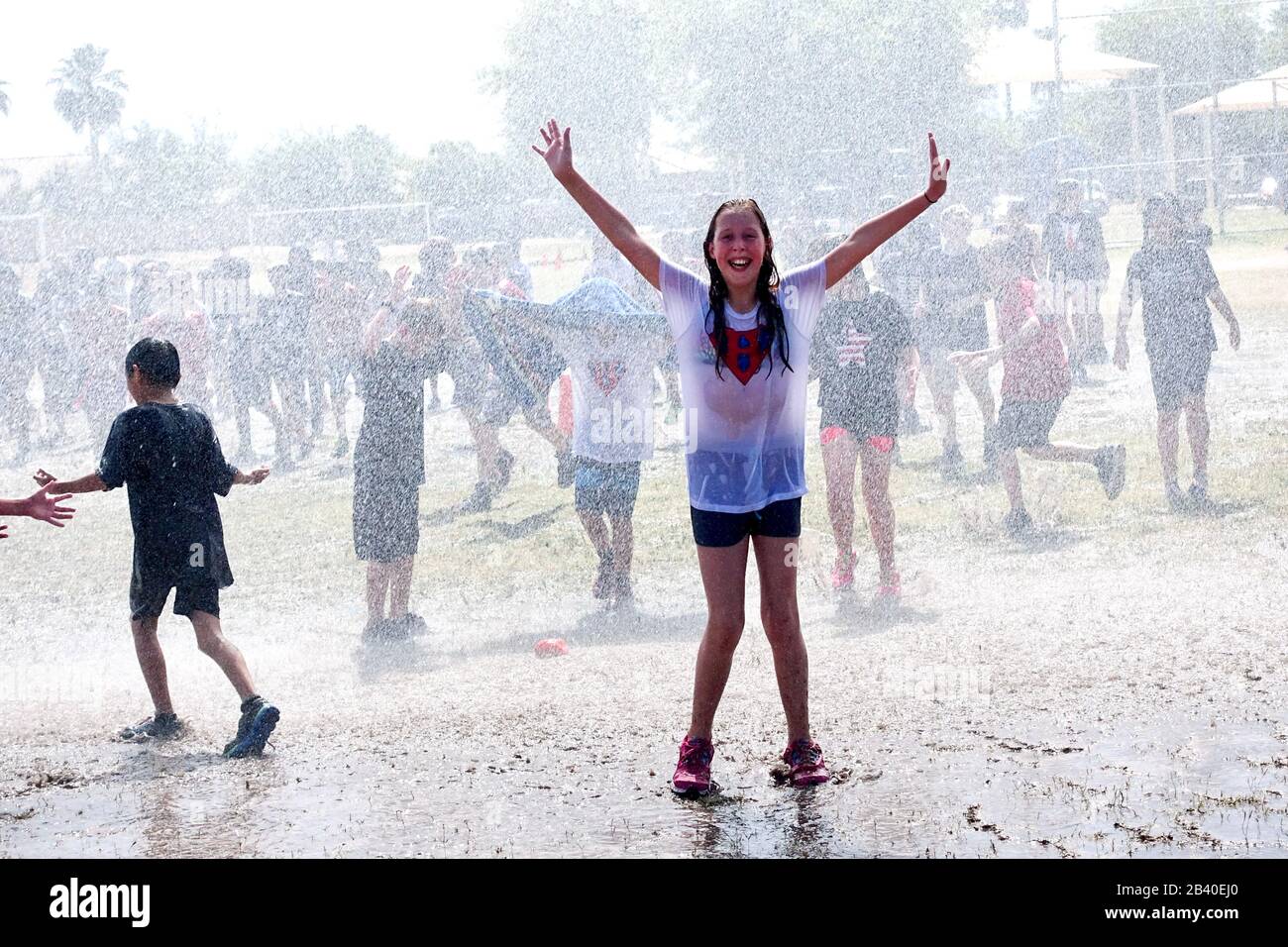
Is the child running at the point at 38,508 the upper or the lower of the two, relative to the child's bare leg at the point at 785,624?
upper

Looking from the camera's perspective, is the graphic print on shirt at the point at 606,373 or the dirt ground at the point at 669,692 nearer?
the dirt ground at the point at 669,692

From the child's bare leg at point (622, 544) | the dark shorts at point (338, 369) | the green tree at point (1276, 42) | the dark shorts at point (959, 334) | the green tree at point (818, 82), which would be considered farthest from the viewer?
the green tree at point (1276, 42)

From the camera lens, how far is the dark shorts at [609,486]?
6.93 m

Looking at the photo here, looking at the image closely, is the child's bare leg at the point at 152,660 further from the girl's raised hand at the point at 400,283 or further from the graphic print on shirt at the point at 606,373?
the girl's raised hand at the point at 400,283

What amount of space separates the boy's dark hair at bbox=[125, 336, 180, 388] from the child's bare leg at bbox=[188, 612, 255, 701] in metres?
0.74

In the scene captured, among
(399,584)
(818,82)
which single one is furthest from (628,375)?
(818,82)

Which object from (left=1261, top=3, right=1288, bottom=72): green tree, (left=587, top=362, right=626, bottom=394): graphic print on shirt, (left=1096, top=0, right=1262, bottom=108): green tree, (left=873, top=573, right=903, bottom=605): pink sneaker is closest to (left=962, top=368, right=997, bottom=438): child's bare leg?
(left=873, top=573, right=903, bottom=605): pink sneaker

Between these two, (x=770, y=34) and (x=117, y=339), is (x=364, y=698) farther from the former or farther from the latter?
(x=770, y=34)

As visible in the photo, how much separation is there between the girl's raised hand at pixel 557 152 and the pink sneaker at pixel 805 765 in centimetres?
159

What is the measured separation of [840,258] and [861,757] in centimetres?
138

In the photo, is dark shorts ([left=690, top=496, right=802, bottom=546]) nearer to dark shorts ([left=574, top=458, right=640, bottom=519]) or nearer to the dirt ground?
the dirt ground

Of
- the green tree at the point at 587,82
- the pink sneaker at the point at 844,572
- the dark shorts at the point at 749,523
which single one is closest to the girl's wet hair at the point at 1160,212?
the pink sneaker at the point at 844,572

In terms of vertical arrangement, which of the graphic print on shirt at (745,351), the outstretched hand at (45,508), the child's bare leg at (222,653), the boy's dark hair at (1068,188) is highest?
the boy's dark hair at (1068,188)

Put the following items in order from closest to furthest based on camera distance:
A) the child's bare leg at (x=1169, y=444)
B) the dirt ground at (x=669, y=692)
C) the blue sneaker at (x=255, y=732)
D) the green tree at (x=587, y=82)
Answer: the dirt ground at (x=669, y=692)
the blue sneaker at (x=255, y=732)
the child's bare leg at (x=1169, y=444)
the green tree at (x=587, y=82)
